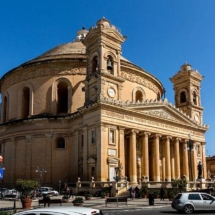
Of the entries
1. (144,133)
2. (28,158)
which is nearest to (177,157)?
(144,133)

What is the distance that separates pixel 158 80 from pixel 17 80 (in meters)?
24.2

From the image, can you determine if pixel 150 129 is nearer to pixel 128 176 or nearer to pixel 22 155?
pixel 128 176

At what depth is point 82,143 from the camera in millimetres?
43438

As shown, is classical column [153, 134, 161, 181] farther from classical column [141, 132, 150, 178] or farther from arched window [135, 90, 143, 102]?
arched window [135, 90, 143, 102]

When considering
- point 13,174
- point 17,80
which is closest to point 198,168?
point 13,174

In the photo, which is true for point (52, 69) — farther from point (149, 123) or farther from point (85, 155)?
point (149, 123)

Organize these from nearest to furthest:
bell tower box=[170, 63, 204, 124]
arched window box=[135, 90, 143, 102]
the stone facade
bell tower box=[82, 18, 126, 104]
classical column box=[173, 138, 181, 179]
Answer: the stone facade
bell tower box=[82, 18, 126, 104]
classical column box=[173, 138, 181, 179]
arched window box=[135, 90, 143, 102]
bell tower box=[170, 63, 204, 124]

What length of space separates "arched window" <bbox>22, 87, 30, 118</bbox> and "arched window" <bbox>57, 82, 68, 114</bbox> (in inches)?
201

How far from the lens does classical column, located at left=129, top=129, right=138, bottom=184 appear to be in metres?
40.4

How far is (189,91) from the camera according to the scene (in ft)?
181

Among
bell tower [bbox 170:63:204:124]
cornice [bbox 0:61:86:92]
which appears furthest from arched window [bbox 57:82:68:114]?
bell tower [bbox 170:63:204:124]

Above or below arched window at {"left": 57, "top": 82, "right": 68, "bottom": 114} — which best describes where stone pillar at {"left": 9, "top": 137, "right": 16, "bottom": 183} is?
below

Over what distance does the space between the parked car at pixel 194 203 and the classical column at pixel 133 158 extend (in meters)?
19.3

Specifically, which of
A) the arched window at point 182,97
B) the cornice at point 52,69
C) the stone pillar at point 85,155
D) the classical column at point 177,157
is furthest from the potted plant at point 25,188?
the arched window at point 182,97
